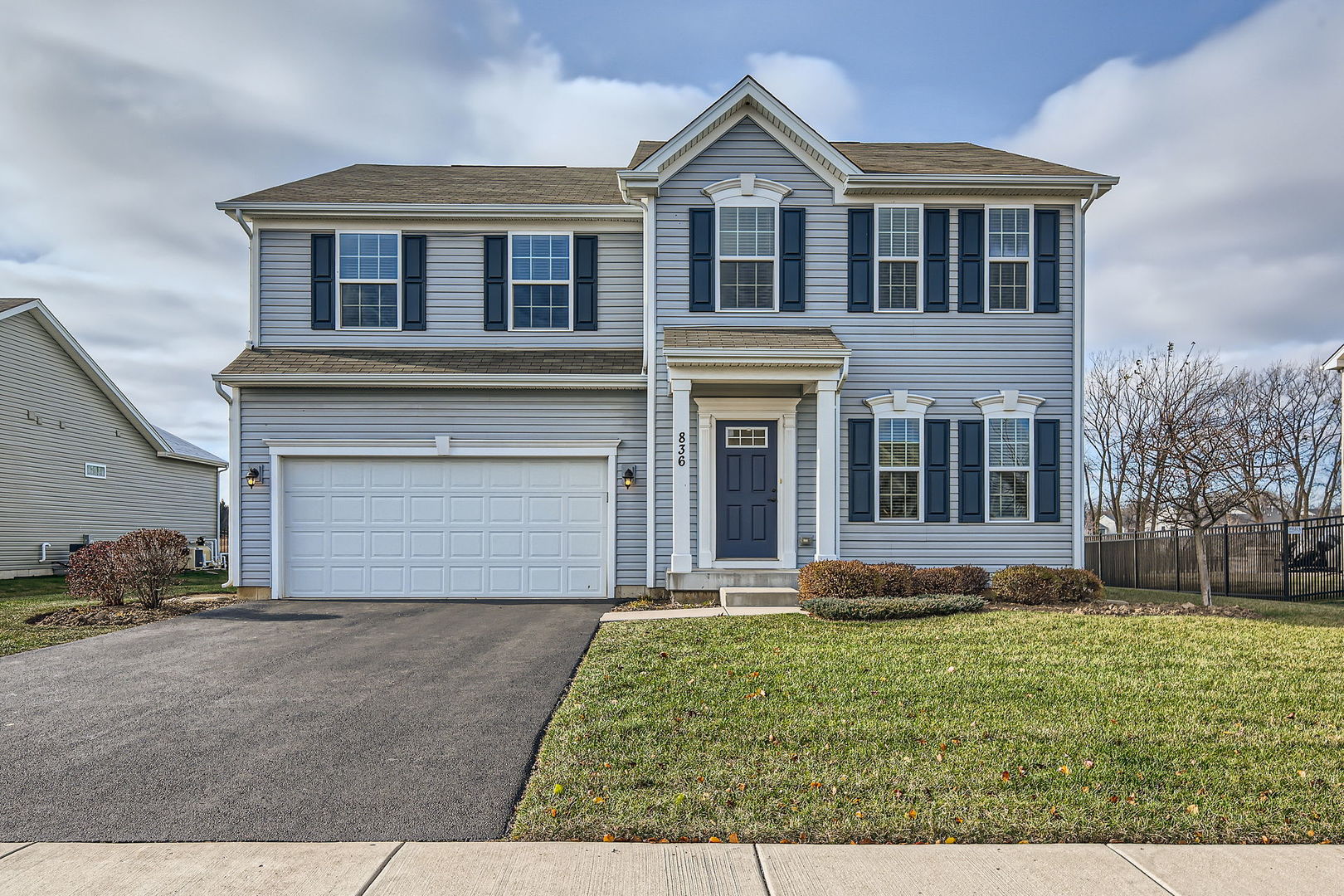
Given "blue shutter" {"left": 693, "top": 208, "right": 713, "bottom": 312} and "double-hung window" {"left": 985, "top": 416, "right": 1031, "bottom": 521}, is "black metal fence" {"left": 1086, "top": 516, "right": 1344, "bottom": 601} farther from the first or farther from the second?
"blue shutter" {"left": 693, "top": 208, "right": 713, "bottom": 312}

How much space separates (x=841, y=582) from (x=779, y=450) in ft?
9.05

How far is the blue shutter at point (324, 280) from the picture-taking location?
13438 mm

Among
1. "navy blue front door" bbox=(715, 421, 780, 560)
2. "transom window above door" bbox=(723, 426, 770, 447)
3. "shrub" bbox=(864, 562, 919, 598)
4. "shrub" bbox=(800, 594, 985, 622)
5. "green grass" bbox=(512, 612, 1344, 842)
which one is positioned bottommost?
"green grass" bbox=(512, 612, 1344, 842)

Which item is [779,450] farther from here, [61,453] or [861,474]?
[61,453]

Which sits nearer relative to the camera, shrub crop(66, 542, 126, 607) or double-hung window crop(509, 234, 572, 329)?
shrub crop(66, 542, 126, 607)

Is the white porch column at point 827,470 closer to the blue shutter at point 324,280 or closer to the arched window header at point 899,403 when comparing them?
the arched window header at point 899,403

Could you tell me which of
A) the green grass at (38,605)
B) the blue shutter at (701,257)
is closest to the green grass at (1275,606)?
the blue shutter at (701,257)

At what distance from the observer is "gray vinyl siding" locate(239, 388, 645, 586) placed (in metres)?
12.9

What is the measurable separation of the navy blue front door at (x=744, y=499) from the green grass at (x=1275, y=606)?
5.57m

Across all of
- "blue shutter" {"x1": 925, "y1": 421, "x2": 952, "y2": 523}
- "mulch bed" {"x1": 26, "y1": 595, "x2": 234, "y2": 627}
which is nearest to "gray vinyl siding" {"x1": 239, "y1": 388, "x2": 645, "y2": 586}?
"mulch bed" {"x1": 26, "y1": 595, "x2": 234, "y2": 627}

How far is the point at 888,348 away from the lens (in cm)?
1266

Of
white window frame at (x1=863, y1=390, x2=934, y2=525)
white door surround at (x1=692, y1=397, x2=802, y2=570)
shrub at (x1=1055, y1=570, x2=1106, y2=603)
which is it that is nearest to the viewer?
shrub at (x1=1055, y1=570, x2=1106, y2=603)

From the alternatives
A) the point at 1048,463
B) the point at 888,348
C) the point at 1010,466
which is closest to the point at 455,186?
the point at 888,348

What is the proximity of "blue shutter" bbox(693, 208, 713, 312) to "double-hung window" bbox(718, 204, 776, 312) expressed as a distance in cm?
16
